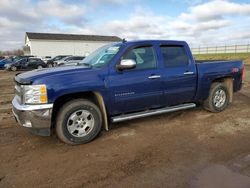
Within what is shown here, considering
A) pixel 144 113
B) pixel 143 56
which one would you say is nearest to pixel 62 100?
pixel 144 113

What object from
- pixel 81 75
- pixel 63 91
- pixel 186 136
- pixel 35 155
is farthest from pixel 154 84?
pixel 35 155

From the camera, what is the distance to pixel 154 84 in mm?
5297

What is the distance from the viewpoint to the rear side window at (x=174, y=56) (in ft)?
18.4

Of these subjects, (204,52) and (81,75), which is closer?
(81,75)

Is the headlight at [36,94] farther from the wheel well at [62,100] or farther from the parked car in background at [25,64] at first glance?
the parked car in background at [25,64]

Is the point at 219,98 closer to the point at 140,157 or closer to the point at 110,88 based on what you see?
the point at 110,88

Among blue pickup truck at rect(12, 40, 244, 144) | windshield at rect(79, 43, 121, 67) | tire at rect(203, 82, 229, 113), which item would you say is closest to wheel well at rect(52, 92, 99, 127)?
blue pickup truck at rect(12, 40, 244, 144)

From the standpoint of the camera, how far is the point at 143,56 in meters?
5.34

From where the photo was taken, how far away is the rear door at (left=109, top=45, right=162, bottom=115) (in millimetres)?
4910

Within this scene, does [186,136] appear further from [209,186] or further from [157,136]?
[209,186]

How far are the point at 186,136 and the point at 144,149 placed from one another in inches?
42.1

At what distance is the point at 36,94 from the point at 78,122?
0.93 meters

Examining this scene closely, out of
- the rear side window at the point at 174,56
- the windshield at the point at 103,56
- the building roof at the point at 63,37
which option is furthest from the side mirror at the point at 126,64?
the building roof at the point at 63,37

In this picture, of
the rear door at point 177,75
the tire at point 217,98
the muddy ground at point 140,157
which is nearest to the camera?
the muddy ground at point 140,157
